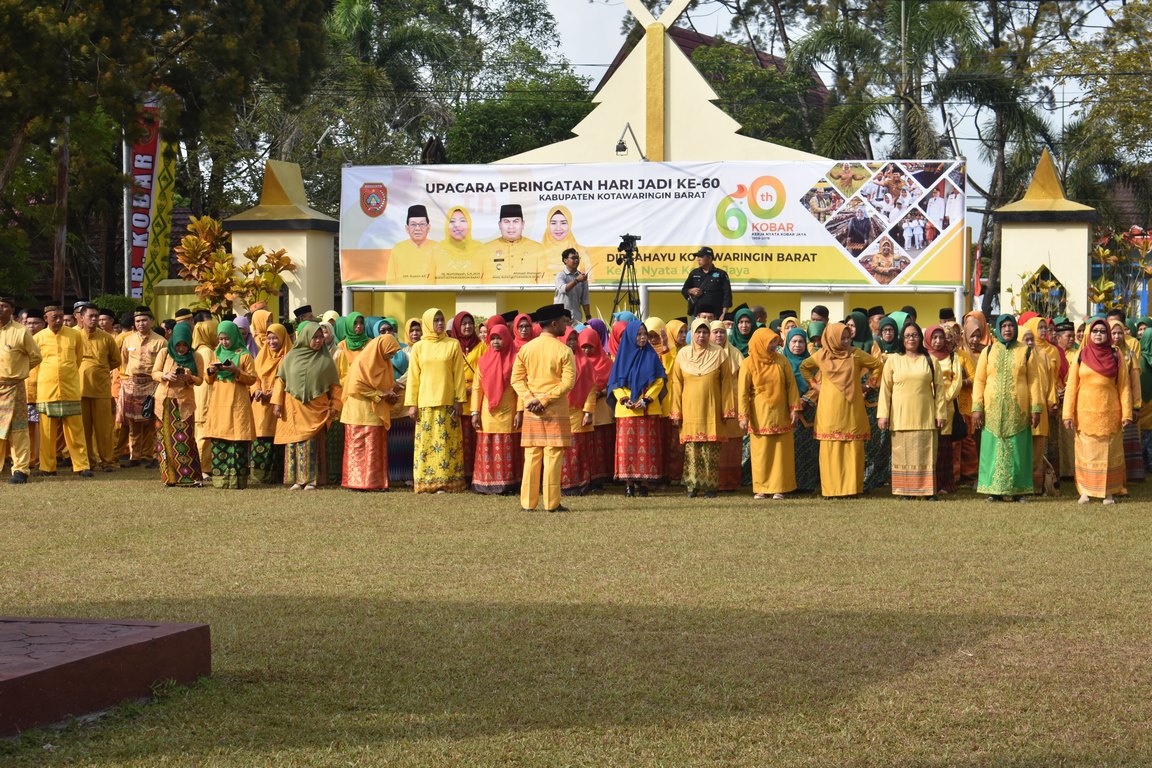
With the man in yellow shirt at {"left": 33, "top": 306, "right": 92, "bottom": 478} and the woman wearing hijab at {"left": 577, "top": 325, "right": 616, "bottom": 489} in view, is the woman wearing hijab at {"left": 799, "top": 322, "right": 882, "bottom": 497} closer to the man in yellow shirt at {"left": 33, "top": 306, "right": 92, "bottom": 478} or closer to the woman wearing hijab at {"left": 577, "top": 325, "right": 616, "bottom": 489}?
the woman wearing hijab at {"left": 577, "top": 325, "right": 616, "bottom": 489}

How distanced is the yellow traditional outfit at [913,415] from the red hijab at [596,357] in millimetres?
2240

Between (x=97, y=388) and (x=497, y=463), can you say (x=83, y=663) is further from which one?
(x=97, y=388)

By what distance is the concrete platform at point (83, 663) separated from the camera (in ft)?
14.8

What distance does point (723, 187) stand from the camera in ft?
62.2

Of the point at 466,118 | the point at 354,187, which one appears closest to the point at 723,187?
the point at 354,187

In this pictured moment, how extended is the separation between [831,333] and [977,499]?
66.2 inches

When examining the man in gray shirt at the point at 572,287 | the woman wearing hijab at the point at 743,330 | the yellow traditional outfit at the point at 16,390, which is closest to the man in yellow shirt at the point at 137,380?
the yellow traditional outfit at the point at 16,390

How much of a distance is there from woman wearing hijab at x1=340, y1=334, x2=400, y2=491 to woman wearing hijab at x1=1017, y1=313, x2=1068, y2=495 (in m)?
5.04

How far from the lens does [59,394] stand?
13242 millimetres

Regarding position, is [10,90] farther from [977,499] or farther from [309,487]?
[977,499]

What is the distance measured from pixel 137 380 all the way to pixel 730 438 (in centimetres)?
581

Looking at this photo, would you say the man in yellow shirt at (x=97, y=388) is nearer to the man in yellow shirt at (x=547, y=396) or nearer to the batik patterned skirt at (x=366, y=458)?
the batik patterned skirt at (x=366, y=458)

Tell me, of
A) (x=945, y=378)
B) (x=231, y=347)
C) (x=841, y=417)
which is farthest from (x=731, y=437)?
(x=231, y=347)

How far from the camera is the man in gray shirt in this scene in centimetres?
1476
